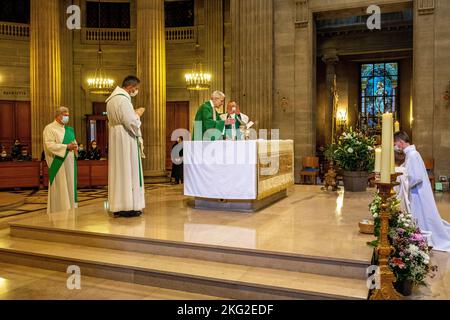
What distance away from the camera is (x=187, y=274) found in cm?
405

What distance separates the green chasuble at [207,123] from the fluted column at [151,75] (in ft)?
22.9

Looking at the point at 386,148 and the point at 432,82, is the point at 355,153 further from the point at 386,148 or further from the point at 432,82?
the point at 386,148

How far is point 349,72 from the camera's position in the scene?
63.4 ft

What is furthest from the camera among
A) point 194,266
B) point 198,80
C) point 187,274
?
point 198,80

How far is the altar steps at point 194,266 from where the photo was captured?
3.77m

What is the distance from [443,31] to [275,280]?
28.6 feet

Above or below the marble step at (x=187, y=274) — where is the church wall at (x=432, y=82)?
above

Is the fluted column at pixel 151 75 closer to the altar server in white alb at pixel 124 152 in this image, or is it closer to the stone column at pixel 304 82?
the stone column at pixel 304 82

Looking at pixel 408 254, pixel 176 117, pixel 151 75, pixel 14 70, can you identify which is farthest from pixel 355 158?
pixel 14 70

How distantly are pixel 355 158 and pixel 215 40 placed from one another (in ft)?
34.7

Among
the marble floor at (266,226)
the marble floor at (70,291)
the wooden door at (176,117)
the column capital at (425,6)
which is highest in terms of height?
the column capital at (425,6)

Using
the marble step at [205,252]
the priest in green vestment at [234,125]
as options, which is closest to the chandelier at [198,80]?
the priest in green vestment at [234,125]
